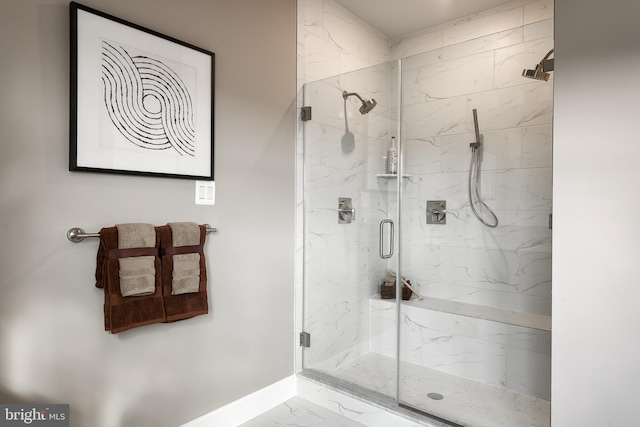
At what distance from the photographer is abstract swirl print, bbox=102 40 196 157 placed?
5.40 ft

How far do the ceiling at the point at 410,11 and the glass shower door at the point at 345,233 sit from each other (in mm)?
759

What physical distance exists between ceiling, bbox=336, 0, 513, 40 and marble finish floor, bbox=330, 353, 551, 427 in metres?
2.56

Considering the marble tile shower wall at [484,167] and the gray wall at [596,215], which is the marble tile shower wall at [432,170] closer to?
the marble tile shower wall at [484,167]

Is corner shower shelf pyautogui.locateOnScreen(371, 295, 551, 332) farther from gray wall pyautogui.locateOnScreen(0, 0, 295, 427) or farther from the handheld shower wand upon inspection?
gray wall pyautogui.locateOnScreen(0, 0, 295, 427)

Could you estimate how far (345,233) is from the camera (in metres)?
2.61

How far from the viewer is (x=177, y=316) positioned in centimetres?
183

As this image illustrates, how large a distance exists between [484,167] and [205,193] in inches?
Answer: 63.4

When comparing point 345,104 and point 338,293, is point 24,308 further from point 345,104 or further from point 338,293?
point 345,104

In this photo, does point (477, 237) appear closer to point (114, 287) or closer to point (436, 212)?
point (436, 212)

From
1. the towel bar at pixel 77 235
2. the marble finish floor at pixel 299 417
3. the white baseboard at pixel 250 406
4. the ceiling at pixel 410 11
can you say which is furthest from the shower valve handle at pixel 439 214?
the towel bar at pixel 77 235

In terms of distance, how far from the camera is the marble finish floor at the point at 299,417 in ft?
7.22

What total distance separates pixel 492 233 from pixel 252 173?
149 cm

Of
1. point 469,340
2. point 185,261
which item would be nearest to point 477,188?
point 469,340

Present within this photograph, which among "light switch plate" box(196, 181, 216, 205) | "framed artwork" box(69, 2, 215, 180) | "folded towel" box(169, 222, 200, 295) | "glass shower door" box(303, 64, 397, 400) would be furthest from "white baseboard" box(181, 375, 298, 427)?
"framed artwork" box(69, 2, 215, 180)
